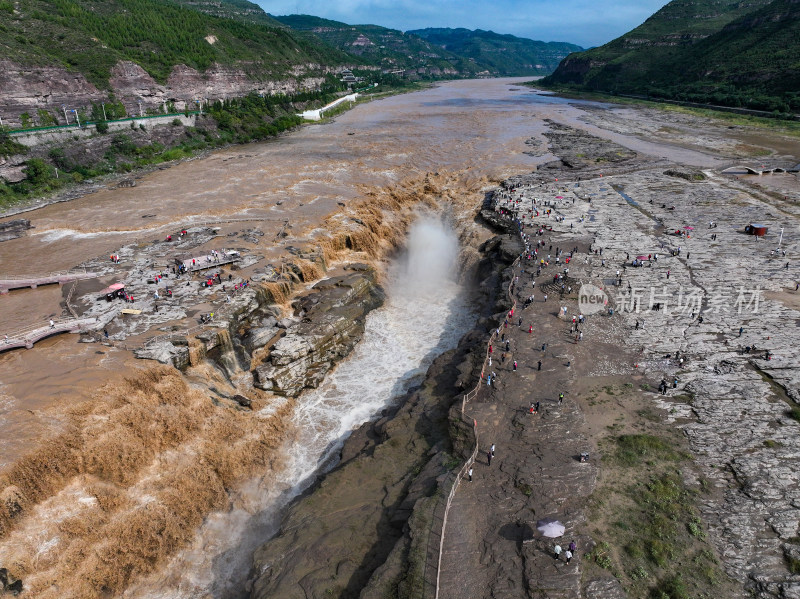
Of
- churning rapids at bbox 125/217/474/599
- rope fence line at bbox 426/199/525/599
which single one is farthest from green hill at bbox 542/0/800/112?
rope fence line at bbox 426/199/525/599

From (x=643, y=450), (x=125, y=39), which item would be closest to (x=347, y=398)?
(x=643, y=450)

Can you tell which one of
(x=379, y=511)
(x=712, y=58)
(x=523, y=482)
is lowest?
(x=379, y=511)

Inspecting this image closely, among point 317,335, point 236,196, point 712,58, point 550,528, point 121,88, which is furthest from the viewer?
point 712,58

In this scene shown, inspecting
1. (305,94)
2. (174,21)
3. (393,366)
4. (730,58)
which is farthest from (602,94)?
(393,366)

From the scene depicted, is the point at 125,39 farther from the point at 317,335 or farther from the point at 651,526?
the point at 651,526

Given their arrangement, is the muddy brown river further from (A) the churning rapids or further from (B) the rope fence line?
(B) the rope fence line

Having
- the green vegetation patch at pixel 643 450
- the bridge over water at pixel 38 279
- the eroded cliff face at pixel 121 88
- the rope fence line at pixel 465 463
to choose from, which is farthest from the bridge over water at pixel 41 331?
the eroded cliff face at pixel 121 88

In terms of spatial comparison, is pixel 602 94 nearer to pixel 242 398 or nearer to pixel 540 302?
pixel 540 302
